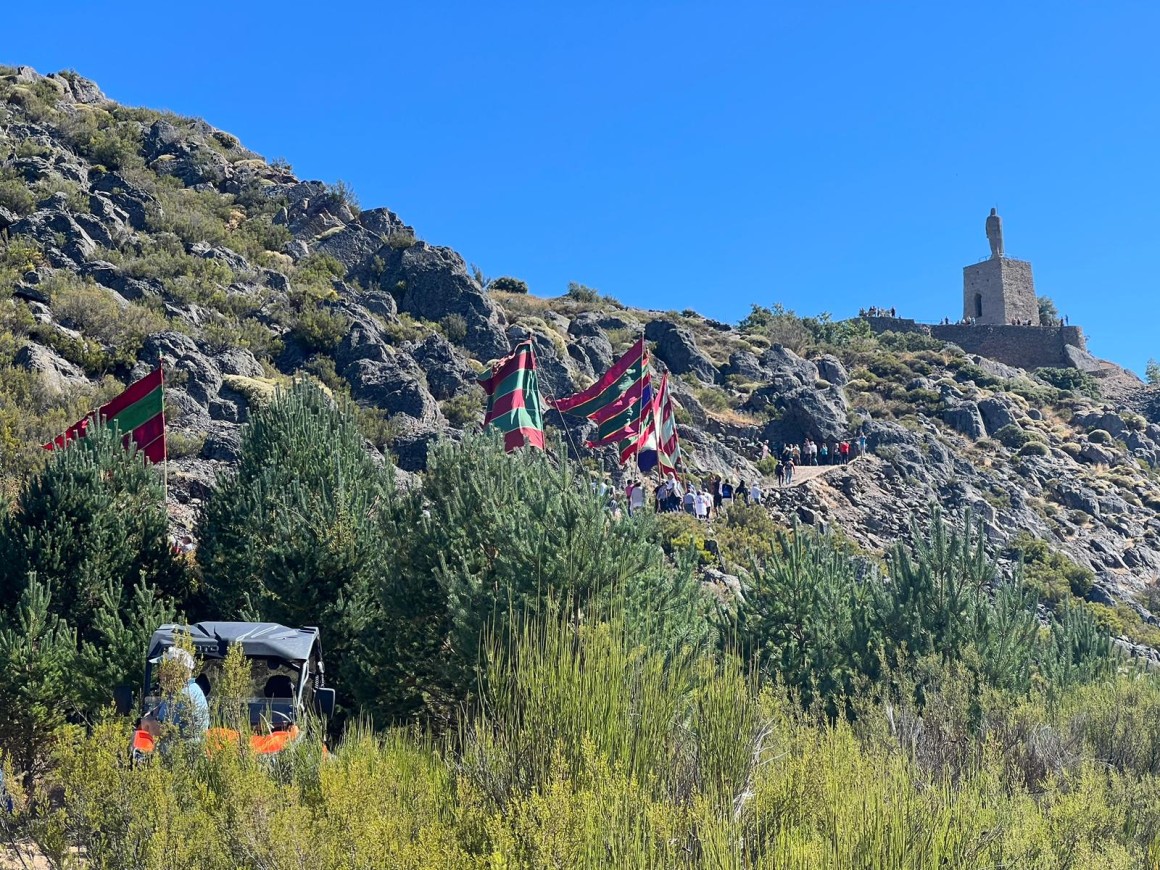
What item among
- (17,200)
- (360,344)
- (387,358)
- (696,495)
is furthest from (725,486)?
(17,200)

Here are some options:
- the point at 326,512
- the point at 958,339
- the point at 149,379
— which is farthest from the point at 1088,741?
the point at 958,339

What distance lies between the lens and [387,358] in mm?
37500

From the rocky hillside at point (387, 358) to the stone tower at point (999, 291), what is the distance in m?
19.0

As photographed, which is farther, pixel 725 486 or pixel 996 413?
pixel 996 413

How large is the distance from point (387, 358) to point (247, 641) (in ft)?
93.1

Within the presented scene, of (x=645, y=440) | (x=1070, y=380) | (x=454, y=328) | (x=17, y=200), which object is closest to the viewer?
(x=645, y=440)

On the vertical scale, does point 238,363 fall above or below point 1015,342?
below

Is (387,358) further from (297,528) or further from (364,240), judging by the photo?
(297,528)

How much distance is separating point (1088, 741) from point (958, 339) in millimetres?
66127

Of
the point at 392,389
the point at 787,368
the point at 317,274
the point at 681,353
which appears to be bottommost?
the point at 392,389

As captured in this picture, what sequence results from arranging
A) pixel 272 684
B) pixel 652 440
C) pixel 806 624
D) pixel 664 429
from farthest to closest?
pixel 664 429 < pixel 652 440 < pixel 806 624 < pixel 272 684

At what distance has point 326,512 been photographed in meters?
15.4

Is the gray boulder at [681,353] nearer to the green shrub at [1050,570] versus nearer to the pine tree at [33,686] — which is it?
the green shrub at [1050,570]

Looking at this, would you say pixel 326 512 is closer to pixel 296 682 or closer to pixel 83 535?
pixel 83 535
